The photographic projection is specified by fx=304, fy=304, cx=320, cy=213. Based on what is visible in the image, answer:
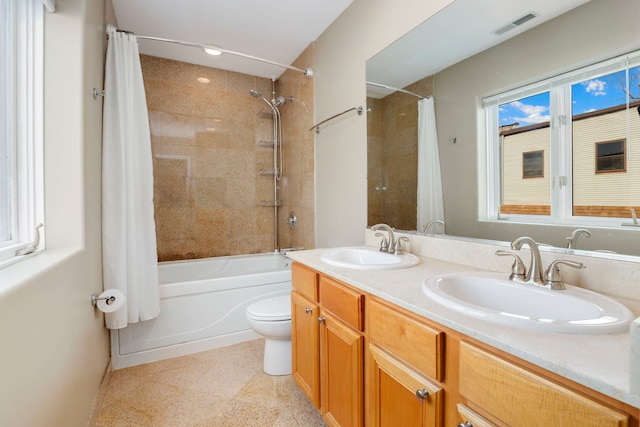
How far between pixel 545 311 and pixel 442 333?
364 millimetres

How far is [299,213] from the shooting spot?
9.72 ft

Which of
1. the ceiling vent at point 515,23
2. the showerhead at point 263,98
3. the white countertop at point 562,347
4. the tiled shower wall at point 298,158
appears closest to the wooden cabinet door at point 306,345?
the white countertop at point 562,347

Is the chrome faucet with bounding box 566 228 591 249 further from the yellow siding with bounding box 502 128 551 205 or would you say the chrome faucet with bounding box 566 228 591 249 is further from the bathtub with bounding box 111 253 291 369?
the bathtub with bounding box 111 253 291 369

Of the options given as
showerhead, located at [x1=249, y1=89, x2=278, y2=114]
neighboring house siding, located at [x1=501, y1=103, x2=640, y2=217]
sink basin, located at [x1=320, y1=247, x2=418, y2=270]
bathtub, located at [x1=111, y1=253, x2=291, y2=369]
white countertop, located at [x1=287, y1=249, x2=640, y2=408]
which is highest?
showerhead, located at [x1=249, y1=89, x2=278, y2=114]

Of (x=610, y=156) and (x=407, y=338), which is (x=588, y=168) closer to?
(x=610, y=156)

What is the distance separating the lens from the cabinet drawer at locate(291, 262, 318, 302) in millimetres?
1469

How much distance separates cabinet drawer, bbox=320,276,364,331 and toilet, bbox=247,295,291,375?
0.57 metres

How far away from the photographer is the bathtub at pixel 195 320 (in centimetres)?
209

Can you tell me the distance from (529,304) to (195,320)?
6.91ft

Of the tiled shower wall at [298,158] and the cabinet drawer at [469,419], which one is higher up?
the tiled shower wall at [298,158]

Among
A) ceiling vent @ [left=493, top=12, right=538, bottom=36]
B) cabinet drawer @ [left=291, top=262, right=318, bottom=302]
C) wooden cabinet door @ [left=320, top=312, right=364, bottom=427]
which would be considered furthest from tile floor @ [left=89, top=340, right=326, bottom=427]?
ceiling vent @ [left=493, top=12, right=538, bottom=36]

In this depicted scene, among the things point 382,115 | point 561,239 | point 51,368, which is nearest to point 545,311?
point 561,239

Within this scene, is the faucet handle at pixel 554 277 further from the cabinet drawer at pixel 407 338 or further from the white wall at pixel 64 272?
the white wall at pixel 64 272

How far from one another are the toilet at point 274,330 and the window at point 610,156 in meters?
1.61
